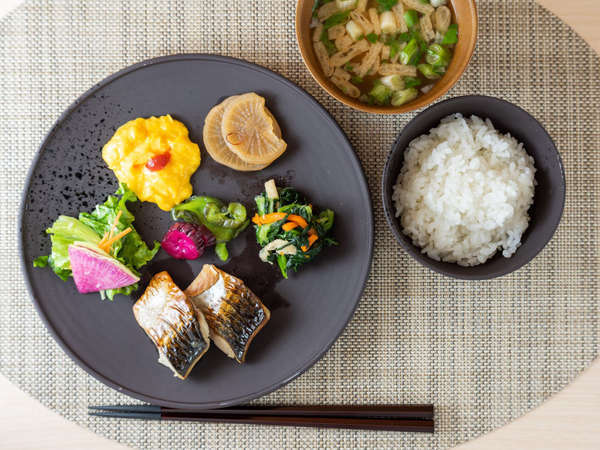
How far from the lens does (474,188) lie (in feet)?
5.41

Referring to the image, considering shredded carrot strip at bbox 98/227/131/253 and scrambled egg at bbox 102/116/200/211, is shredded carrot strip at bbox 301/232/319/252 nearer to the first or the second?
scrambled egg at bbox 102/116/200/211

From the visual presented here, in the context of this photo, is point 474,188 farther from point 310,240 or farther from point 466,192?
point 310,240

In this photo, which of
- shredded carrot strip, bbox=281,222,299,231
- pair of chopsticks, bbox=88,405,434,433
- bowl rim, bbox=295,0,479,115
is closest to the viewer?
bowl rim, bbox=295,0,479,115

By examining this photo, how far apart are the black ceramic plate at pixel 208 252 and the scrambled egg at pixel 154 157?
0.16ft

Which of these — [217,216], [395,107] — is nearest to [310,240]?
[217,216]

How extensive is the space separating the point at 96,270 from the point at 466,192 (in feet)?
4.09

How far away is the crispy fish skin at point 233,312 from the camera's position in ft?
5.78

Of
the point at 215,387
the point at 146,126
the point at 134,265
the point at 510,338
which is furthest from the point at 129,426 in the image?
the point at 510,338

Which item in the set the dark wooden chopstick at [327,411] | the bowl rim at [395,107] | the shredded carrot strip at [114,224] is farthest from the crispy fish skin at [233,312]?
the bowl rim at [395,107]

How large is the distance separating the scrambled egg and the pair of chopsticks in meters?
0.76

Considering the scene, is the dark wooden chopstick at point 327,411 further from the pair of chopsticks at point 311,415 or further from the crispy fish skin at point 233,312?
the crispy fish skin at point 233,312

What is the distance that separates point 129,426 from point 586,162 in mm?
1966

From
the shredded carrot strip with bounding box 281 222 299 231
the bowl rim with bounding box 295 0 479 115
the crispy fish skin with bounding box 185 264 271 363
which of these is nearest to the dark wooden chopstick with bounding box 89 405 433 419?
the crispy fish skin with bounding box 185 264 271 363

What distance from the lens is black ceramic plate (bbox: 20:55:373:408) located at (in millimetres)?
1810
